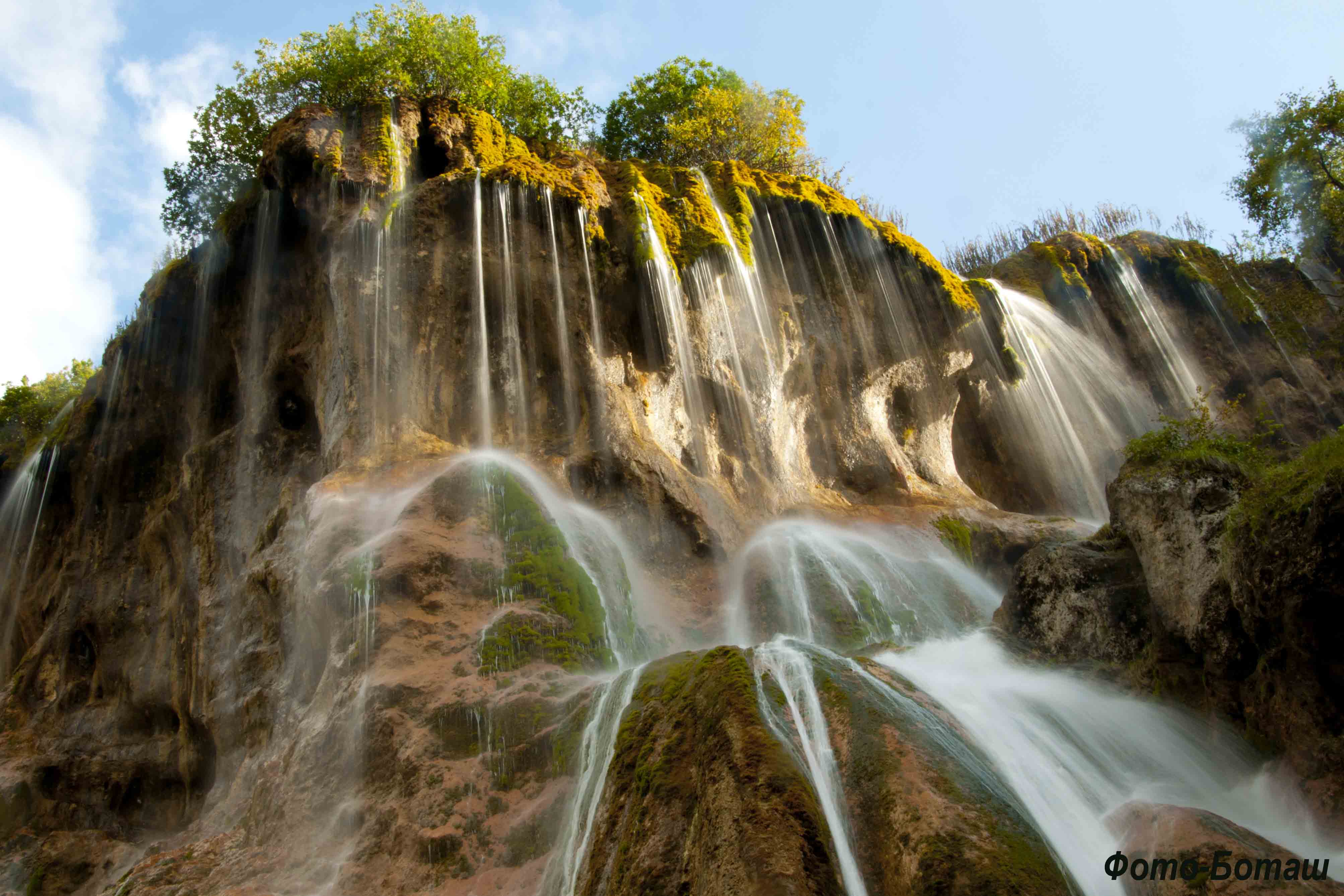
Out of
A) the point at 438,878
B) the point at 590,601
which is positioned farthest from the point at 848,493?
the point at 438,878

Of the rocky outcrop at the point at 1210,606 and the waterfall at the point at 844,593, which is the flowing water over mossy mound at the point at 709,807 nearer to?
the rocky outcrop at the point at 1210,606

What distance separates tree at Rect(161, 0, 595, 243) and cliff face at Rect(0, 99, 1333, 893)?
304 centimetres

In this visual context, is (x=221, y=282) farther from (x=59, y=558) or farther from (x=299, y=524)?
(x=299, y=524)

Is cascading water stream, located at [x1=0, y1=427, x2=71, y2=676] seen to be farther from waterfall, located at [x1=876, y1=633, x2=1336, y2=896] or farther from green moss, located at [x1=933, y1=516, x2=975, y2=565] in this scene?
waterfall, located at [x1=876, y1=633, x2=1336, y2=896]

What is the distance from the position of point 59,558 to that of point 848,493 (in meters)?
18.6

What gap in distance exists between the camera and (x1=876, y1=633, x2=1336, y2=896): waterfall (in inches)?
222

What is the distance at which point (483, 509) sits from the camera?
10.9 metres

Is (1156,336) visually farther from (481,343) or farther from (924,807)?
Result: (924,807)

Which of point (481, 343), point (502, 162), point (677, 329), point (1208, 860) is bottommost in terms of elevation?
point (1208, 860)

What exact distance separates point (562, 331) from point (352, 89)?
31.6 feet

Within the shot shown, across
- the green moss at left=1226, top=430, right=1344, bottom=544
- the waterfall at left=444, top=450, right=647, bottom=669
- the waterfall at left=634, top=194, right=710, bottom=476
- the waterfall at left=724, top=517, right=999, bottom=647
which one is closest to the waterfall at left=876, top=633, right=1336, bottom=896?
the green moss at left=1226, top=430, right=1344, bottom=544

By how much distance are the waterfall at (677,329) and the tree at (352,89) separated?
6725 mm

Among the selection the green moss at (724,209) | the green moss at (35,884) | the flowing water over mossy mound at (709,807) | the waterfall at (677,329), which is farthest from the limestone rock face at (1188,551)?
the green moss at (35,884)

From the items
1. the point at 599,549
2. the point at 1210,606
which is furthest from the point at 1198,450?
the point at 599,549
